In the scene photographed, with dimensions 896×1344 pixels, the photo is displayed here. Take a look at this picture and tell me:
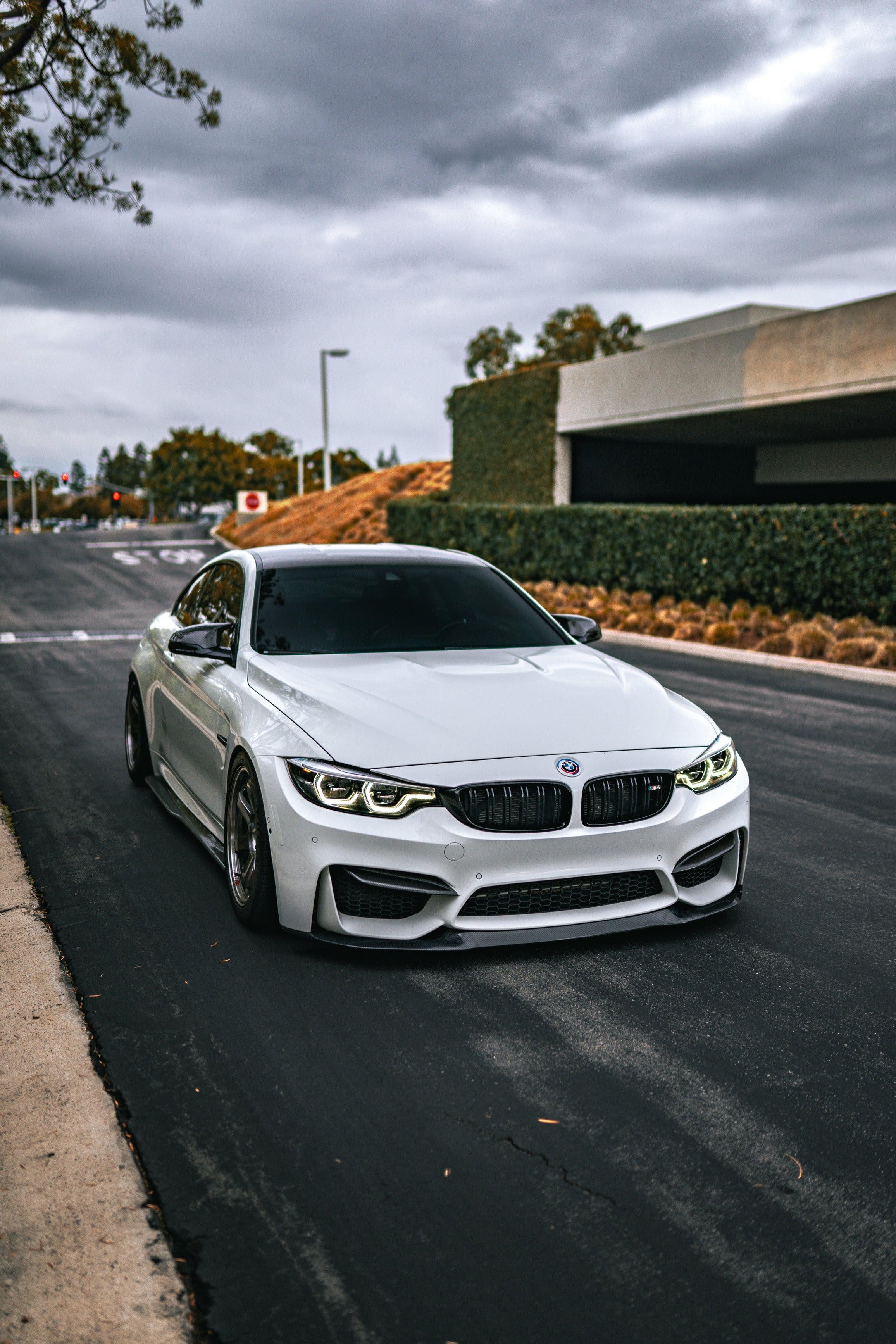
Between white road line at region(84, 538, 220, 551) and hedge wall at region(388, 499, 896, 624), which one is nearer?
hedge wall at region(388, 499, 896, 624)

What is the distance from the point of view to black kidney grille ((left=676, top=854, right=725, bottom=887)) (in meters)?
4.50

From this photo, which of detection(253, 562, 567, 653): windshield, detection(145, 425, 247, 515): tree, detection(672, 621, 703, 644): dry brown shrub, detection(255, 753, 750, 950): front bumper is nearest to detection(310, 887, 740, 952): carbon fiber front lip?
detection(255, 753, 750, 950): front bumper

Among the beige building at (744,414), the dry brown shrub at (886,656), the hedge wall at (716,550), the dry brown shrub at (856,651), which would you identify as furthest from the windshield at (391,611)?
the beige building at (744,414)

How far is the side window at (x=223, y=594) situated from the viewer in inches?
232

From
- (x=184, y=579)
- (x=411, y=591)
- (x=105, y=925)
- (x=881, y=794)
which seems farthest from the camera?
(x=184, y=579)

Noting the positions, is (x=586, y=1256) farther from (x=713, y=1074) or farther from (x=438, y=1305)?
(x=713, y=1074)

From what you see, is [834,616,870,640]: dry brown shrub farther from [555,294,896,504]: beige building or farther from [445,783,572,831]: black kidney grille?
[445,783,572,831]: black kidney grille

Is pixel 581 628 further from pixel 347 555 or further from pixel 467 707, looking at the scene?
pixel 467 707

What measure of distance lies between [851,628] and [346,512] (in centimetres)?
2838

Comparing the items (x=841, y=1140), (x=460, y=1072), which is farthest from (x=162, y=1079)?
(x=841, y=1140)

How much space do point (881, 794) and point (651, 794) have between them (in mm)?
3512

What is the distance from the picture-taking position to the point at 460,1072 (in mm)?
3541

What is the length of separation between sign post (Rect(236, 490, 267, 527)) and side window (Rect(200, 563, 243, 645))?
39.1 metres

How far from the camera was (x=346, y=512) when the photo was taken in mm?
41406
